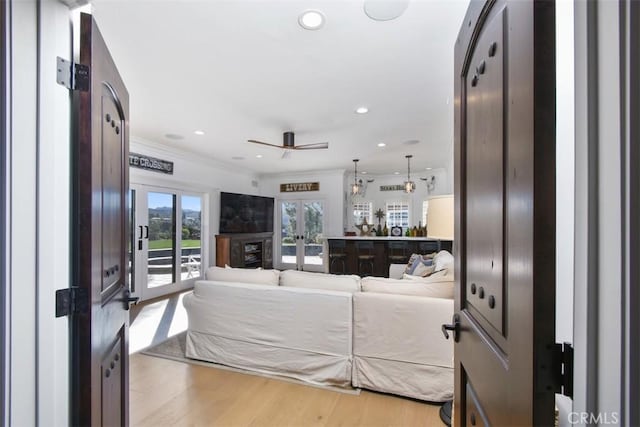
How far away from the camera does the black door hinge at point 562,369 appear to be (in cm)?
52

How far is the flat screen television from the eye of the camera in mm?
6227

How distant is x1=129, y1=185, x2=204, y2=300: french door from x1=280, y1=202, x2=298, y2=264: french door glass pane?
242 cm

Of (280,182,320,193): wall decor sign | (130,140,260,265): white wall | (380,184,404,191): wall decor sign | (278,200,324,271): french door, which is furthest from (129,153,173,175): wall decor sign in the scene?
(380,184,404,191): wall decor sign

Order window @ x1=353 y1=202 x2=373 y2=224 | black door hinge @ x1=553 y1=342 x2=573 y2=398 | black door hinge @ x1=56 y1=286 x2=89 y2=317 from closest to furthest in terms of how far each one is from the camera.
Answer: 1. black door hinge @ x1=553 y1=342 x2=573 y2=398
2. black door hinge @ x1=56 y1=286 x2=89 y2=317
3. window @ x1=353 y1=202 x2=373 y2=224

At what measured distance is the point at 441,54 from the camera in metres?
2.26

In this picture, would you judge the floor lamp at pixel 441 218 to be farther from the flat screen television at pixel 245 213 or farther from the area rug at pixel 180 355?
the flat screen television at pixel 245 213

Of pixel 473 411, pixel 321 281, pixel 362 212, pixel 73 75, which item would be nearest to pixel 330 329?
pixel 321 281

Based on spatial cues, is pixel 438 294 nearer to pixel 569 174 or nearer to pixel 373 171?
pixel 569 174

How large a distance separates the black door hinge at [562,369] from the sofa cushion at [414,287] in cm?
170

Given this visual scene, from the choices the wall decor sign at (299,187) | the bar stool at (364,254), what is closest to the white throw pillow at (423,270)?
the bar stool at (364,254)

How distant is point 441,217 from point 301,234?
5711mm

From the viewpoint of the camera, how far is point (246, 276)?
264 cm
